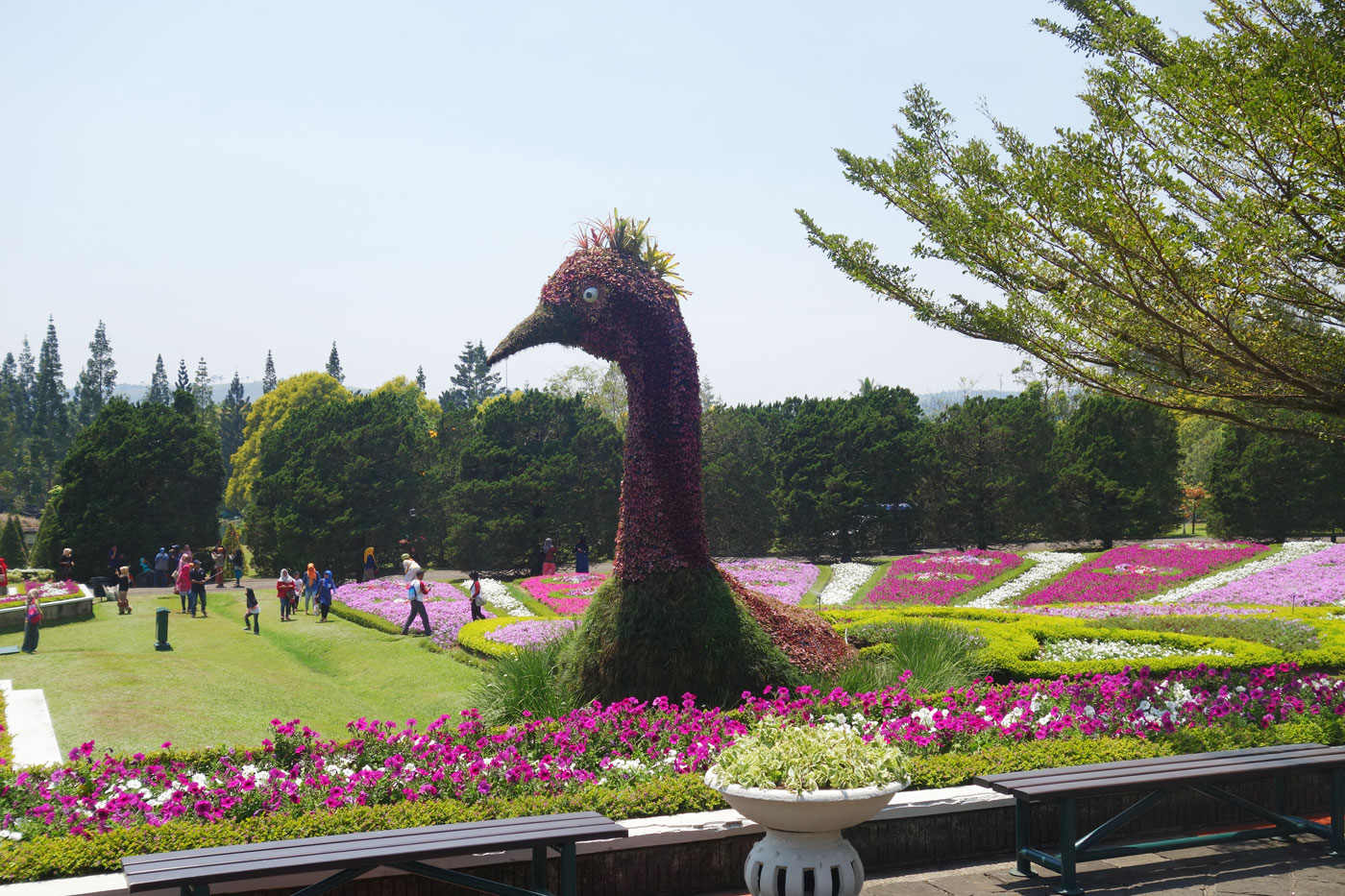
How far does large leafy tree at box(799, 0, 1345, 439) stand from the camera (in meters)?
7.55

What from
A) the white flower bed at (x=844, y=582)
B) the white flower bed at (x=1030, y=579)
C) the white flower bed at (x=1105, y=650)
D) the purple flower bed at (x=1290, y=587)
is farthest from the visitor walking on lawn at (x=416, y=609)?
the purple flower bed at (x=1290, y=587)

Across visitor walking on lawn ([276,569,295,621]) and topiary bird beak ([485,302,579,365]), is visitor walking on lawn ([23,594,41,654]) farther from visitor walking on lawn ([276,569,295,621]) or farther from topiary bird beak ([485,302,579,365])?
topiary bird beak ([485,302,579,365])

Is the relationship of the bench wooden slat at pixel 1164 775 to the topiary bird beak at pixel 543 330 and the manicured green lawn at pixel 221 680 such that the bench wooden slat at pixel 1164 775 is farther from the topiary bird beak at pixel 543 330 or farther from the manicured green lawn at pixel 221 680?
the manicured green lawn at pixel 221 680

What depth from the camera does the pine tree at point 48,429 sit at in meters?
76.6

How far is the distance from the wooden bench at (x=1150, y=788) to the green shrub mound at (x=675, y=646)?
2.72 metres

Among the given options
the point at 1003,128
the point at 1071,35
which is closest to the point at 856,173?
the point at 1003,128

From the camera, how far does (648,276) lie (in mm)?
9367

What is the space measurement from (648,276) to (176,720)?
23.4 ft

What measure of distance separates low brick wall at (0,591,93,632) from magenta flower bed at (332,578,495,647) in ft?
17.7

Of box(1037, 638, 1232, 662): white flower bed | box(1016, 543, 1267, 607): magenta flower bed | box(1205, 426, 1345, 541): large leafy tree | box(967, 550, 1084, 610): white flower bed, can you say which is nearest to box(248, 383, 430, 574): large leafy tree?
box(967, 550, 1084, 610): white flower bed

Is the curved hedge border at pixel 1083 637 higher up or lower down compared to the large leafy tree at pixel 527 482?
lower down

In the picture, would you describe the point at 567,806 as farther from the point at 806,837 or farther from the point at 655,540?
the point at 655,540

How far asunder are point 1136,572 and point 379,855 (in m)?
22.8

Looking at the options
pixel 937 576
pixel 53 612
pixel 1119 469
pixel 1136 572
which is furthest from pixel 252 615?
pixel 1119 469
